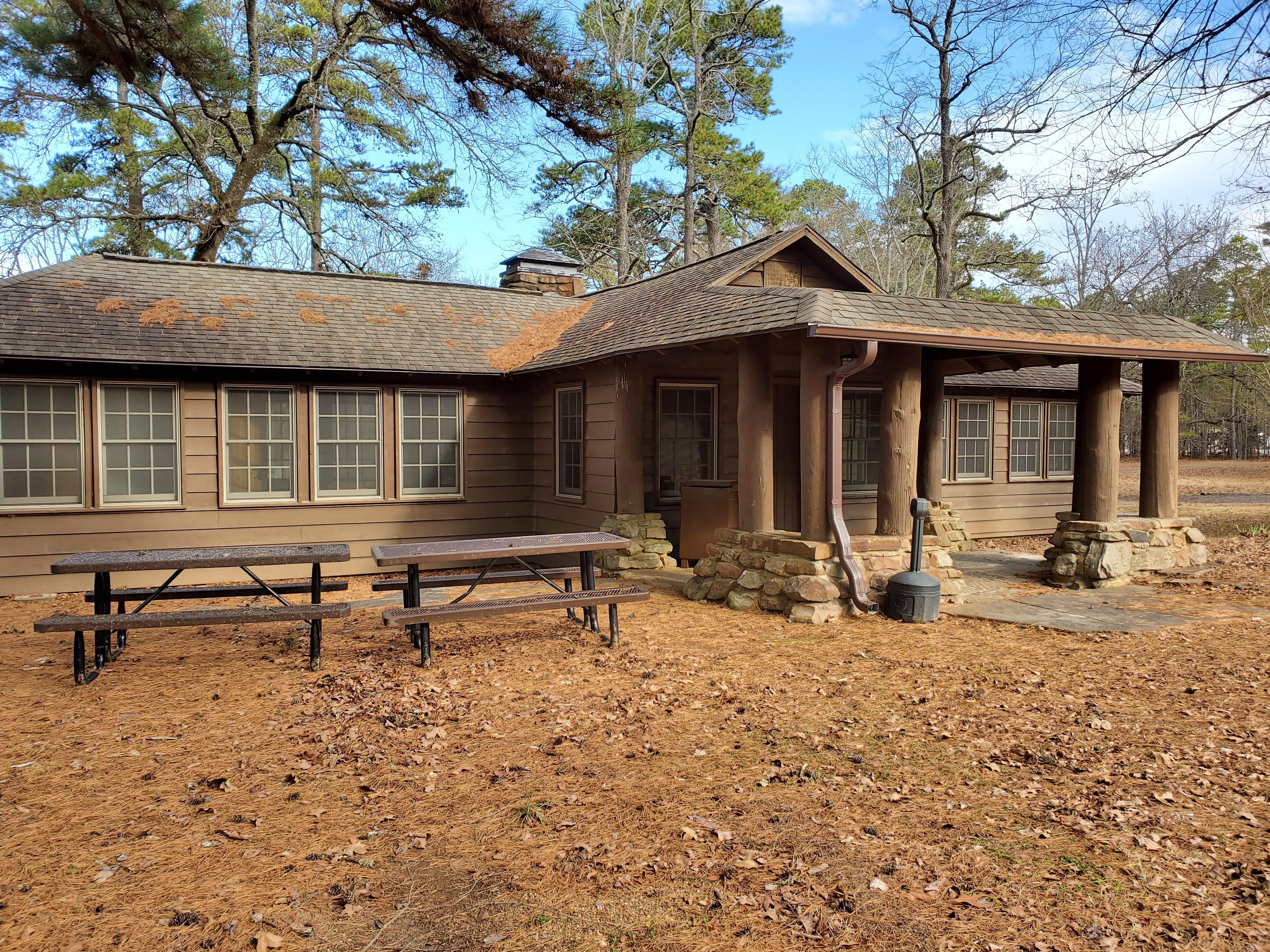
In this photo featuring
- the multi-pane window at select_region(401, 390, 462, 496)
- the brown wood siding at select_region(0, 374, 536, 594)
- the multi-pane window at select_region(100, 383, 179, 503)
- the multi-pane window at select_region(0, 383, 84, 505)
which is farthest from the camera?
the multi-pane window at select_region(401, 390, 462, 496)

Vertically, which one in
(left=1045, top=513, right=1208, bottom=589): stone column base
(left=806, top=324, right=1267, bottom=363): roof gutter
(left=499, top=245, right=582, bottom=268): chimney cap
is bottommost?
(left=1045, top=513, right=1208, bottom=589): stone column base

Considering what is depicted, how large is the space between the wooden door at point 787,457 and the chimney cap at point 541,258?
663cm

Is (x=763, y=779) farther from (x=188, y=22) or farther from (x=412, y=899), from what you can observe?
(x=188, y=22)

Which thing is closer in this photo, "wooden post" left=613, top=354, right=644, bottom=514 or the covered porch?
the covered porch

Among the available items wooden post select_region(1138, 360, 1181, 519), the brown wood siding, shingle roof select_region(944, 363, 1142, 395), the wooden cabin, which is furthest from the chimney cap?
wooden post select_region(1138, 360, 1181, 519)

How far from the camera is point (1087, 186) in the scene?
6.88m

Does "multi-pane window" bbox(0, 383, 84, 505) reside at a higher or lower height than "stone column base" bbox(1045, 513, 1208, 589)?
higher

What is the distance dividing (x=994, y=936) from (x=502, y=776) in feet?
8.28

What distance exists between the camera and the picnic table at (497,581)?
6512 millimetres

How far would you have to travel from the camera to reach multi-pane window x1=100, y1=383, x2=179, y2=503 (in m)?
10.8

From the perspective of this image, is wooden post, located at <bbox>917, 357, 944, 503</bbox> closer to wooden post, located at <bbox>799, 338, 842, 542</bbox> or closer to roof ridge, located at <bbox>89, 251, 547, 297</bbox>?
wooden post, located at <bbox>799, 338, 842, 542</bbox>

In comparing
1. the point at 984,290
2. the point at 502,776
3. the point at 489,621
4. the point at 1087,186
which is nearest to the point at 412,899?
the point at 502,776

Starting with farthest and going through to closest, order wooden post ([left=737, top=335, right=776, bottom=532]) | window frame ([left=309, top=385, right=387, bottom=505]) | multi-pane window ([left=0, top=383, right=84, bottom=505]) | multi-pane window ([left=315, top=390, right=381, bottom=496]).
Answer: multi-pane window ([left=315, top=390, right=381, bottom=496])
window frame ([left=309, top=385, right=387, bottom=505])
multi-pane window ([left=0, top=383, right=84, bottom=505])
wooden post ([left=737, top=335, right=776, bottom=532])

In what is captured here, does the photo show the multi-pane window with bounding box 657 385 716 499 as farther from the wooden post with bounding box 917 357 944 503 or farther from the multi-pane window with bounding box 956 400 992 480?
the multi-pane window with bounding box 956 400 992 480
